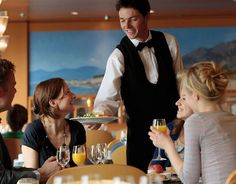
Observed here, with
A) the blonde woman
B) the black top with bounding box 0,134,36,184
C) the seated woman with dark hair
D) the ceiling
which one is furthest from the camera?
the ceiling

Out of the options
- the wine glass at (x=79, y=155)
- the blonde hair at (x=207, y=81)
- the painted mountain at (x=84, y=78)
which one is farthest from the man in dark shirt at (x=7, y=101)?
the painted mountain at (x=84, y=78)

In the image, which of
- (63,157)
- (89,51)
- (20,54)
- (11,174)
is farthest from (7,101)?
(20,54)

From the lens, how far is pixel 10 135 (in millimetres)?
5969

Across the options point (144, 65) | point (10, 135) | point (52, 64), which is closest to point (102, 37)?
point (52, 64)

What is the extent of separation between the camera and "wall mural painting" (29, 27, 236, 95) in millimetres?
11695

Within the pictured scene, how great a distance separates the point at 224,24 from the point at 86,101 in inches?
138

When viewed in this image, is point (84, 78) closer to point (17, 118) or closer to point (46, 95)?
point (17, 118)

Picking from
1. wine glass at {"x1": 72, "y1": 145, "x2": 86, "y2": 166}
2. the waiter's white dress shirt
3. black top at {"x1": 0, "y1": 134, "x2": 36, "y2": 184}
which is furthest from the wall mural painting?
black top at {"x1": 0, "y1": 134, "x2": 36, "y2": 184}

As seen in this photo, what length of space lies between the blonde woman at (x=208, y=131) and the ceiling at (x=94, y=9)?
25.0 ft

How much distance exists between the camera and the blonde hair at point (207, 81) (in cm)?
242

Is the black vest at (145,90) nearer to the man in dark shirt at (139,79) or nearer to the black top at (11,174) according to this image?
the man in dark shirt at (139,79)

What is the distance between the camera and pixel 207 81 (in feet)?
7.93

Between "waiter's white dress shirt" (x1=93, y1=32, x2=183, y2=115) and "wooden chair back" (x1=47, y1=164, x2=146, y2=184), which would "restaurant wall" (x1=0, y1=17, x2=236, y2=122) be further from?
"wooden chair back" (x1=47, y1=164, x2=146, y2=184)

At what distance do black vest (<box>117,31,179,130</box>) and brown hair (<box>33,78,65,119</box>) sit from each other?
0.55 meters
